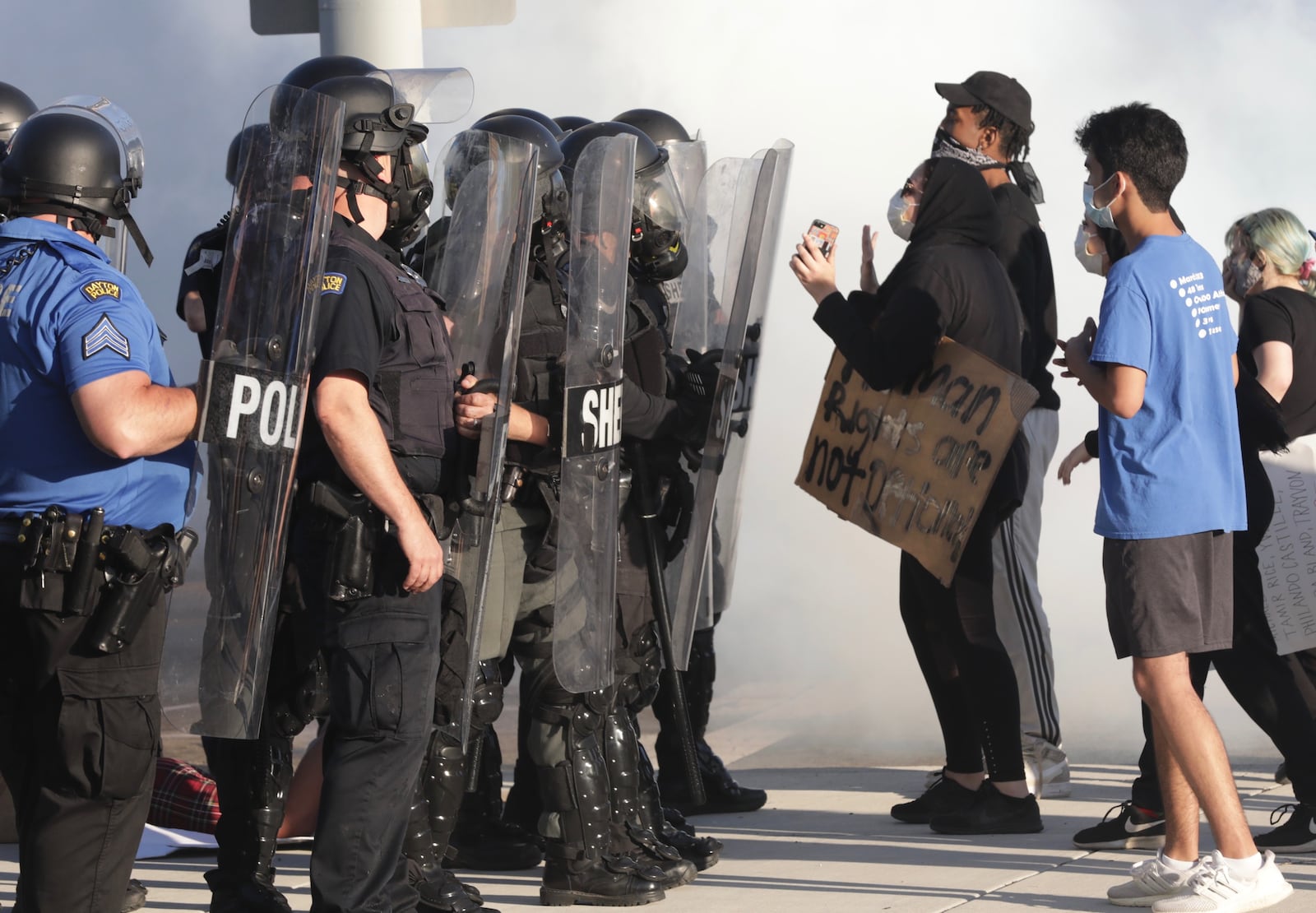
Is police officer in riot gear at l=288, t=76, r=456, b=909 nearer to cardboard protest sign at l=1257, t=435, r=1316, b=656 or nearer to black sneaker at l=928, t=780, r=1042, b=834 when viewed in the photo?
black sneaker at l=928, t=780, r=1042, b=834

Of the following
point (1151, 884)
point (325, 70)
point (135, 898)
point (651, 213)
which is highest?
point (325, 70)

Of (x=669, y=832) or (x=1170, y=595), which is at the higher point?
(x=1170, y=595)

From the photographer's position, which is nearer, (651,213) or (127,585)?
(127,585)

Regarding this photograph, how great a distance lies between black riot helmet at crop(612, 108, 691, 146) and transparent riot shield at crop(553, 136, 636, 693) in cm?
146

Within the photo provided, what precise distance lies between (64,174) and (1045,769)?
3.31m

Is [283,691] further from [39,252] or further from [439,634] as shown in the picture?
[39,252]

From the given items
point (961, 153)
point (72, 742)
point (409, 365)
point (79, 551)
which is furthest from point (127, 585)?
point (961, 153)

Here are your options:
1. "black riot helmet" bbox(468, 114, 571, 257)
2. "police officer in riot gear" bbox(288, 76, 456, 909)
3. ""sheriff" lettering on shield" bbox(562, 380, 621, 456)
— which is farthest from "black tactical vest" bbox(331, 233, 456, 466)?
"black riot helmet" bbox(468, 114, 571, 257)

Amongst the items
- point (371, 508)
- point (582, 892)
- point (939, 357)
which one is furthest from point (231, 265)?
point (939, 357)

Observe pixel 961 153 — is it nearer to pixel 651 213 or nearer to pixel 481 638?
pixel 651 213

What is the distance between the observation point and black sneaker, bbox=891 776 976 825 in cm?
434

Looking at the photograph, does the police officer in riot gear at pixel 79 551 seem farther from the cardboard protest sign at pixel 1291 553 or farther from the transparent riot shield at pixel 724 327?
the cardboard protest sign at pixel 1291 553

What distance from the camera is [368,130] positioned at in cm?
305

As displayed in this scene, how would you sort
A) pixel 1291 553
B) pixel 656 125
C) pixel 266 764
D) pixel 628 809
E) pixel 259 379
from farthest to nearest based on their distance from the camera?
pixel 656 125 < pixel 1291 553 < pixel 628 809 < pixel 266 764 < pixel 259 379
